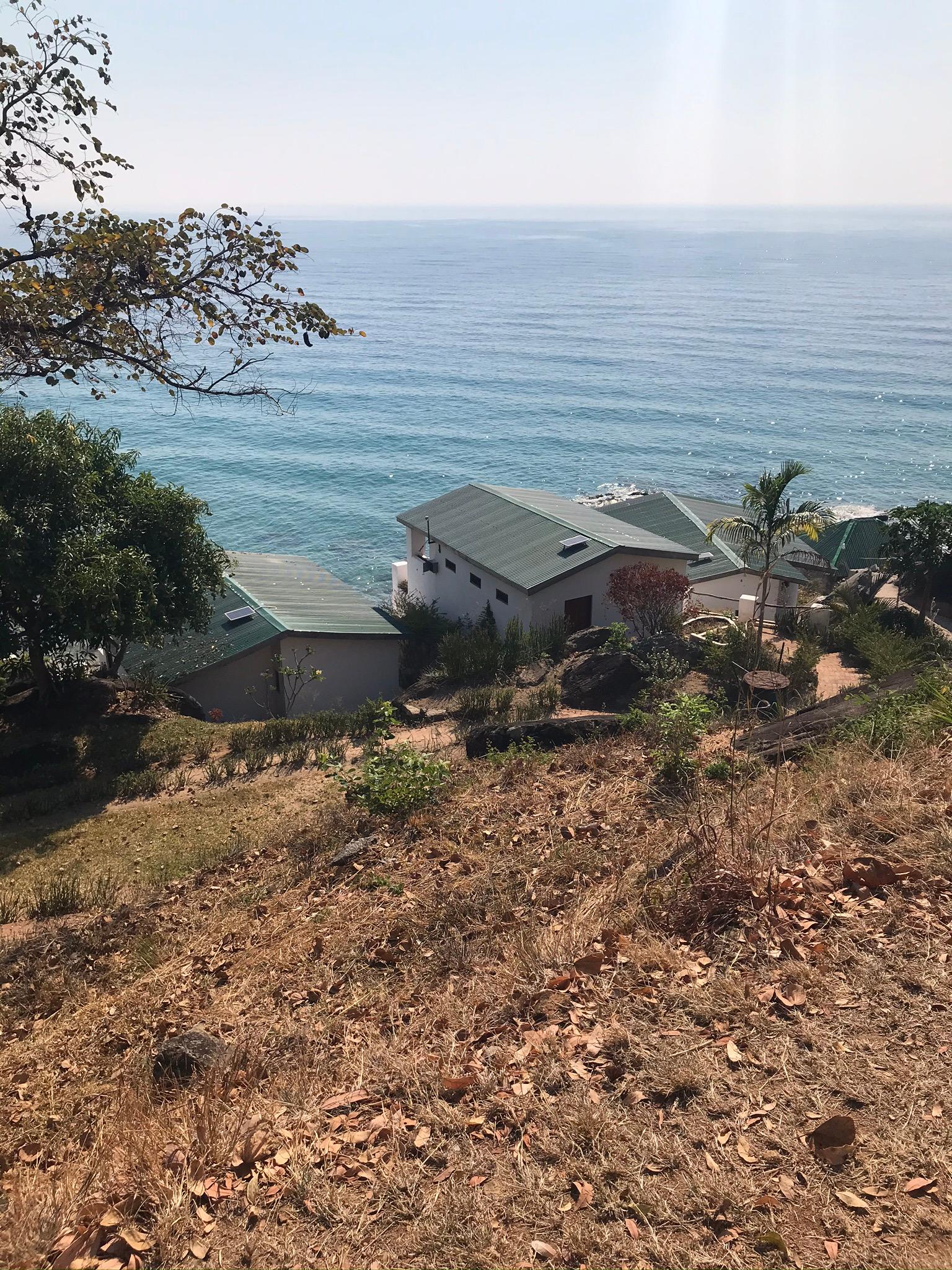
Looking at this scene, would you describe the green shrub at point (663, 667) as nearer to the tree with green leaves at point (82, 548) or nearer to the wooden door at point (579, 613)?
the wooden door at point (579, 613)

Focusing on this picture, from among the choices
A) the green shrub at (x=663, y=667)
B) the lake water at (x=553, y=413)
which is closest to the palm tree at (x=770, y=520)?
the green shrub at (x=663, y=667)

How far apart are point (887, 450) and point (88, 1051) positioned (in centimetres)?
7279

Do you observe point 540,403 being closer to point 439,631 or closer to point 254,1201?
point 439,631

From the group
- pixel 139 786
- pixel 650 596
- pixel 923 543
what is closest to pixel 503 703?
pixel 139 786

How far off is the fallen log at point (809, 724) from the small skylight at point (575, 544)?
47.8 feet

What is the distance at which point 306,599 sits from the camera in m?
28.0

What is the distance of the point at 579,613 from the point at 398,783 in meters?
16.4

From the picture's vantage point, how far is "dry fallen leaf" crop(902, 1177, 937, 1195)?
4137 millimetres

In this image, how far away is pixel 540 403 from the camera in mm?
81750

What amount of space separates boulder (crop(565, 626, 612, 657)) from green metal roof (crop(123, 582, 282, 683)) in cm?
797

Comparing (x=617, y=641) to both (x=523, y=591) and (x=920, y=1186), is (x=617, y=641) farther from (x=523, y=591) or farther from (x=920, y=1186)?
(x=920, y=1186)

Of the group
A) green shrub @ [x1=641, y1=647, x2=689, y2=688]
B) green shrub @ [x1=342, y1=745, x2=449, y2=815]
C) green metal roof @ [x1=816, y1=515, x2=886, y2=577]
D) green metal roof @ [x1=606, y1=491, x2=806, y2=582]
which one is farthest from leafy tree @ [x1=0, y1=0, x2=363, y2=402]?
green metal roof @ [x1=816, y1=515, x2=886, y2=577]

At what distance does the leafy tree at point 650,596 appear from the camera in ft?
82.9

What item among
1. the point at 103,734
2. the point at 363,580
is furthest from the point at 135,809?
the point at 363,580
